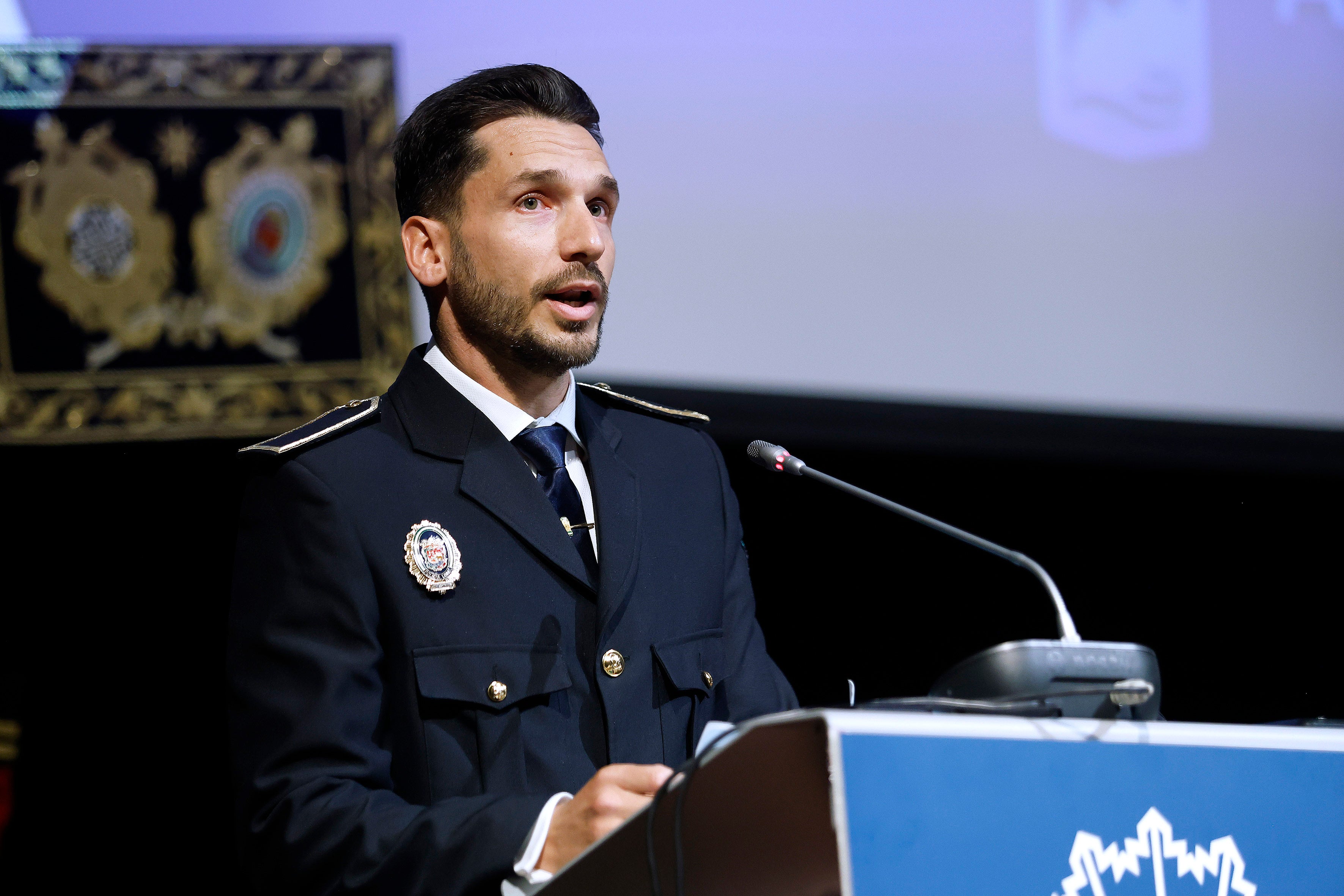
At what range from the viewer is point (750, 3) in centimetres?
265

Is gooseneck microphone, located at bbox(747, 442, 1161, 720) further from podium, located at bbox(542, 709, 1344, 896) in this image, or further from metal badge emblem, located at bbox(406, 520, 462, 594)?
metal badge emblem, located at bbox(406, 520, 462, 594)

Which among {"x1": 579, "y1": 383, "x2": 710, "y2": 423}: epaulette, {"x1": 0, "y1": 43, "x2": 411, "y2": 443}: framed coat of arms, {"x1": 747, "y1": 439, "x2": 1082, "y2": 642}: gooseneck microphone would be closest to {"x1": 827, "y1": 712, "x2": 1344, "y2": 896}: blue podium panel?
{"x1": 747, "y1": 439, "x2": 1082, "y2": 642}: gooseneck microphone

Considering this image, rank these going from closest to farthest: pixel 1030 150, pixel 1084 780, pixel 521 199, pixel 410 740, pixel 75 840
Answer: pixel 1084 780
pixel 410 740
pixel 521 199
pixel 75 840
pixel 1030 150

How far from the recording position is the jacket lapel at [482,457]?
1.60m

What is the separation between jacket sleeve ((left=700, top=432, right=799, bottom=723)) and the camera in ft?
5.71

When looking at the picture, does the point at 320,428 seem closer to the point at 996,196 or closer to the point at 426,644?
the point at 426,644

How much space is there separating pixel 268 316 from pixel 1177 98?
1917 millimetres

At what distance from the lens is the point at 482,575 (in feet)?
5.14

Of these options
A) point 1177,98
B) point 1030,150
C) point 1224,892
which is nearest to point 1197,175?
point 1177,98

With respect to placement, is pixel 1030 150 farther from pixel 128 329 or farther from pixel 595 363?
pixel 128 329

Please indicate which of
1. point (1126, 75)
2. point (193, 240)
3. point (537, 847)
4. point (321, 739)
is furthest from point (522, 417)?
point (1126, 75)

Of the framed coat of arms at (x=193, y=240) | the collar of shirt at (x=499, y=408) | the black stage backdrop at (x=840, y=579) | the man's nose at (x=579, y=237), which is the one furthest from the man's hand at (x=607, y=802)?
the framed coat of arms at (x=193, y=240)

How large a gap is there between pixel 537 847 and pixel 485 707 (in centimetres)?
29

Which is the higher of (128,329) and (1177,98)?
(1177,98)
